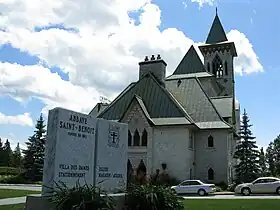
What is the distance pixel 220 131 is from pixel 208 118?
7.25 feet

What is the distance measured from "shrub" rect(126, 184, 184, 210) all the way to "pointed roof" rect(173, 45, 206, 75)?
51.0 meters

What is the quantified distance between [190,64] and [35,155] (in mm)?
28926

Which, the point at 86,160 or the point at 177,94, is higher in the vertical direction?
the point at 177,94

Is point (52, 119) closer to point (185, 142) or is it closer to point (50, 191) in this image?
point (50, 191)

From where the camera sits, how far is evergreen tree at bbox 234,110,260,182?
137ft

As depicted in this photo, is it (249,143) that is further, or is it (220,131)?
(249,143)

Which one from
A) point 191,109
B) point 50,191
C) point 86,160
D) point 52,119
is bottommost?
point 50,191

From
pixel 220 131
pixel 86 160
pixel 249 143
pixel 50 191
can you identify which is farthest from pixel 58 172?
pixel 249 143

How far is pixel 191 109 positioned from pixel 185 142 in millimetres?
6028

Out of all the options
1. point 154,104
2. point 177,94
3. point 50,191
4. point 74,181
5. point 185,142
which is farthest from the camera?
point 177,94

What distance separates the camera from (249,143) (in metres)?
43.8

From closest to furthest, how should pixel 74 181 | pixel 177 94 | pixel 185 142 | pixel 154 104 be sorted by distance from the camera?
pixel 74 181 → pixel 185 142 → pixel 154 104 → pixel 177 94

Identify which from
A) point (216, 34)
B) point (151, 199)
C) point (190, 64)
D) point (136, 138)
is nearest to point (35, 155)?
point (136, 138)

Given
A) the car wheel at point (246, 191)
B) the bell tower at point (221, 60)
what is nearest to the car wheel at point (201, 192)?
the car wheel at point (246, 191)
